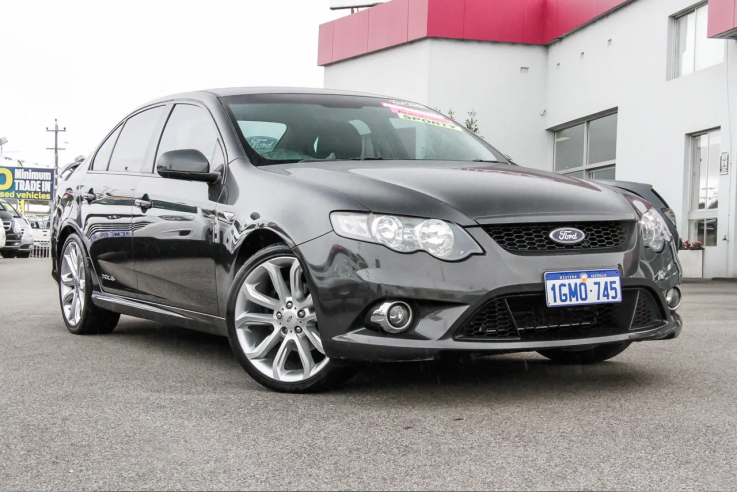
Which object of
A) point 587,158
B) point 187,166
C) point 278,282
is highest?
point 587,158

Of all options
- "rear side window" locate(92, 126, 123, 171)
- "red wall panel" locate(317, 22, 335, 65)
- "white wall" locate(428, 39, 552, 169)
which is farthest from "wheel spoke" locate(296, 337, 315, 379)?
"red wall panel" locate(317, 22, 335, 65)

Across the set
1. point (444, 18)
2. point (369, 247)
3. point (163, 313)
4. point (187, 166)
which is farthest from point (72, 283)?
point (444, 18)

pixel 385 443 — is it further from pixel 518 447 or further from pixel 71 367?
pixel 71 367

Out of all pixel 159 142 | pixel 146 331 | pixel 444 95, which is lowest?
pixel 146 331

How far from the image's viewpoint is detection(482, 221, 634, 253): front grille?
3732mm

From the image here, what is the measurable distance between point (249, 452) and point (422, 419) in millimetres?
756

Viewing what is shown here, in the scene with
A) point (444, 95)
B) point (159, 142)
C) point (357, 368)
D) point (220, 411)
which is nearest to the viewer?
point (220, 411)

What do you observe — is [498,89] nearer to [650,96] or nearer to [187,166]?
[650,96]

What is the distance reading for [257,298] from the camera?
4.09 metres

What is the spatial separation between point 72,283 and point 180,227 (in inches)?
76.4

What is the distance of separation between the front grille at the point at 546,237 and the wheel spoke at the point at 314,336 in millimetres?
833

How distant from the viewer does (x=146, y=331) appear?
21.2ft

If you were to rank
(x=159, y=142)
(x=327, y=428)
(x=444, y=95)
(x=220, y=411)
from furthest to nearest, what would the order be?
(x=444, y=95), (x=159, y=142), (x=220, y=411), (x=327, y=428)

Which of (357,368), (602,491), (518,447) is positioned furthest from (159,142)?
(602,491)
